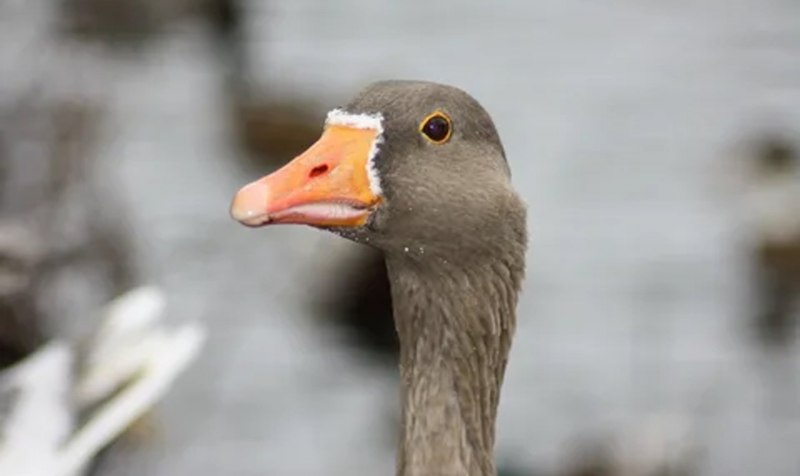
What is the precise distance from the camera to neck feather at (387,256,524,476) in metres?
4.96

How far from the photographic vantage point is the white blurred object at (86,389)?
19.1 feet

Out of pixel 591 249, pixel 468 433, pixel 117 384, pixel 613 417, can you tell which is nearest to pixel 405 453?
pixel 468 433

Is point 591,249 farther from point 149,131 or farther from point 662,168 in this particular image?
point 149,131

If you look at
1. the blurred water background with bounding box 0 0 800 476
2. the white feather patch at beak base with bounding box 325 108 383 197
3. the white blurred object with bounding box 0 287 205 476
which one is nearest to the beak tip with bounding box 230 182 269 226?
the white feather patch at beak base with bounding box 325 108 383 197

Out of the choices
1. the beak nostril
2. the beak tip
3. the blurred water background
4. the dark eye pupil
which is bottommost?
the blurred water background

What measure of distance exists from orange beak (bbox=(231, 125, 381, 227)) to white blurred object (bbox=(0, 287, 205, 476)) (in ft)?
4.44

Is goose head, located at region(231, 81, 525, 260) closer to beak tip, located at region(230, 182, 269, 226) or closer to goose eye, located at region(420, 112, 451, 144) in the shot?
goose eye, located at region(420, 112, 451, 144)

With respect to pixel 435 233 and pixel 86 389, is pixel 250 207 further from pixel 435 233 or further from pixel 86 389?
pixel 86 389

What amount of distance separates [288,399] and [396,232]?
17.8 feet

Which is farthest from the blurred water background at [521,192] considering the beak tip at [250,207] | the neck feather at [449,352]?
the beak tip at [250,207]

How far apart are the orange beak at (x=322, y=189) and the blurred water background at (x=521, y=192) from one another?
2.42 metres

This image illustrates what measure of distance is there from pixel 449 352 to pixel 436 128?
548 mm

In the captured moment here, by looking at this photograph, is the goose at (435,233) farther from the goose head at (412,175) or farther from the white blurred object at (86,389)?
the white blurred object at (86,389)

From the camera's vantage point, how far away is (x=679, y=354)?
10.7 meters
